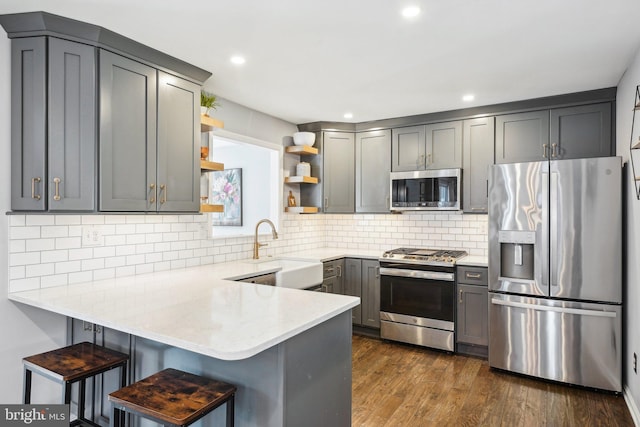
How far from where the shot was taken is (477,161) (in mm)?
3975

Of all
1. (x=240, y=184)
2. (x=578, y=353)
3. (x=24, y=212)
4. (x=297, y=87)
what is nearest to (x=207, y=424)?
(x=24, y=212)

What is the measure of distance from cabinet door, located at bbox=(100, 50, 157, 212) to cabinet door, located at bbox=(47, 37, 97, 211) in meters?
0.06

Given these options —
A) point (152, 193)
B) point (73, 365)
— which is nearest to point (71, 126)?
point (152, 193)

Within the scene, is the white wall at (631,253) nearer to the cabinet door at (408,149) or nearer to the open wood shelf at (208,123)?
the cabinet door at (408,149)

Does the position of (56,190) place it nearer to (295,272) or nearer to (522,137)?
(295,272)

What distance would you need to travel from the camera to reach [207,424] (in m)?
1.80

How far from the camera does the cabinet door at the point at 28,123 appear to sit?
218 cm

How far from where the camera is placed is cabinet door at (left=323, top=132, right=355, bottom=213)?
462cm

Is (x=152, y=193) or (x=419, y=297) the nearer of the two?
(x=152, y=193)

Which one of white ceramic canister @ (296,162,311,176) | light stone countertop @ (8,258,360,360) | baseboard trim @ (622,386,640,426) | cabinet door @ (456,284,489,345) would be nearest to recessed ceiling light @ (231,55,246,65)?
light stone countertop @ (8,258,360,360)

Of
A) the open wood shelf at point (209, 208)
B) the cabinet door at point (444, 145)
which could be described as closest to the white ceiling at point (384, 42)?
the cabinet door at point (444, 145)

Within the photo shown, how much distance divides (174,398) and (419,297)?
2.86 meters

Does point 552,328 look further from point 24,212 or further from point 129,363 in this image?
point 24,212

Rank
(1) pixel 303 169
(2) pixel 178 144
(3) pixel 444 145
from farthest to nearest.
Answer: (1) pixel 303 169 → (3) pixel 444 145 → (2) pixel 178 144
